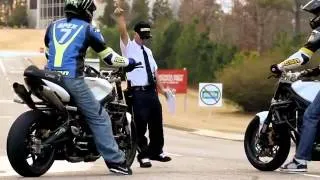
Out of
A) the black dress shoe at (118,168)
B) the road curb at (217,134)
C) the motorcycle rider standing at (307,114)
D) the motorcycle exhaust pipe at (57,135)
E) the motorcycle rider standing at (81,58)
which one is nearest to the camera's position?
the motorcycle exhaust pipe at (57,135)

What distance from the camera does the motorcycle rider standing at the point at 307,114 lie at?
854cm

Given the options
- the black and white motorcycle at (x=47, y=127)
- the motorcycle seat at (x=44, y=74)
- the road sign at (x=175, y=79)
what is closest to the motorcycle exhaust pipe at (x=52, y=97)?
the black and white motorcycle at (x=47, y=127)

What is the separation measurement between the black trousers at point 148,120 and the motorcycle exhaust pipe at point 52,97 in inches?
74.9

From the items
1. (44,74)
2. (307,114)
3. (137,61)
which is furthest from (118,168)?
(307,114)

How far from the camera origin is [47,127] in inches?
309

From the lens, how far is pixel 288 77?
28.7 ft

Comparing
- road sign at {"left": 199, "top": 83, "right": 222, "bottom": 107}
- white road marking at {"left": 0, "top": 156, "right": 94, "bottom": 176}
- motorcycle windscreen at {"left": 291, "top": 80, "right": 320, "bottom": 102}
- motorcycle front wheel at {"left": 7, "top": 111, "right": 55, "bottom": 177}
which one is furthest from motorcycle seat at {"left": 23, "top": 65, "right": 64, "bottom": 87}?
road sign at {"left": 199, "top": 83, "right": 222, "bottom": 107}

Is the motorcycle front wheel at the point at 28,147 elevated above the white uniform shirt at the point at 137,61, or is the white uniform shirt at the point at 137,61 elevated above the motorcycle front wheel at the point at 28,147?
the white uniform shirt at the point at 137,61

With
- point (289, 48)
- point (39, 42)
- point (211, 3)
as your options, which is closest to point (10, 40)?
point (39, 42)

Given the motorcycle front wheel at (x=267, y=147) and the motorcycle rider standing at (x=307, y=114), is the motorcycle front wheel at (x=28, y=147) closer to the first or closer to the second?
the motorcycle front wheel at (x=267, y=147)

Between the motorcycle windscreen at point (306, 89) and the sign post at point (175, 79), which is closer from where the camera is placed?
the motorcycle windscreen at point (306, 89)

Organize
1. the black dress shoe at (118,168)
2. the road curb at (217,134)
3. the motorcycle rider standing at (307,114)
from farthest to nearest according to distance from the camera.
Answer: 1. the road curb at (217,134)
2. the motorcycle rider standing at (307,114)
3. the black dress shoe at (118,168)

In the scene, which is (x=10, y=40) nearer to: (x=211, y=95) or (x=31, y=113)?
(x=211, y=95)

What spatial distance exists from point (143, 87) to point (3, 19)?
5317 inches
